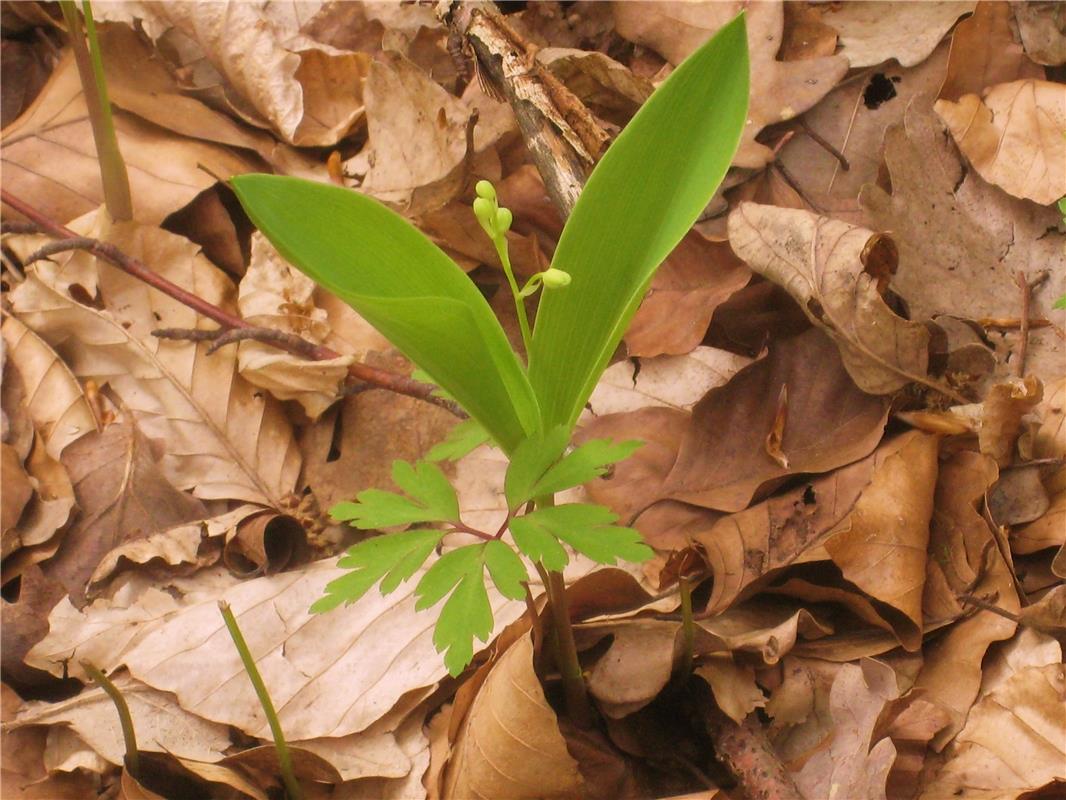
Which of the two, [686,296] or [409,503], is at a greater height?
[409,503]

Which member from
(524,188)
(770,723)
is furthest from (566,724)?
(524,188)

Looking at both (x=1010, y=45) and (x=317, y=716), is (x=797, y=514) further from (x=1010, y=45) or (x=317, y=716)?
(x=1010, y=45)

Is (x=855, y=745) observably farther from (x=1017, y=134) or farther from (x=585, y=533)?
(x=1017, y=134)

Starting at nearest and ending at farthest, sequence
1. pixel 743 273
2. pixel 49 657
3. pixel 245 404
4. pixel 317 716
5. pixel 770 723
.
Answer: pixel 770 723 < pixel 317 716 < pixel 49 657 < pixel 743 273 < pixel 245 404

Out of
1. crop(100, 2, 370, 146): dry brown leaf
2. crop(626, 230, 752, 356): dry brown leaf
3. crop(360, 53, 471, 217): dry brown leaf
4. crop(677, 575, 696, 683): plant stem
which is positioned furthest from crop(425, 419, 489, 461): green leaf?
crop(100, 2, 370, 146): dry brown leaf

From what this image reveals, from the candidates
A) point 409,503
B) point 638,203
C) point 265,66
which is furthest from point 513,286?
point 265,66

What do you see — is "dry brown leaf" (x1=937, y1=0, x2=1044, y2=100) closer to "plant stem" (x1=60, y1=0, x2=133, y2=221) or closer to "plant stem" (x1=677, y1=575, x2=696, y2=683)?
"plant stem" (x1=677, y1=575, x2=696, y2=683)

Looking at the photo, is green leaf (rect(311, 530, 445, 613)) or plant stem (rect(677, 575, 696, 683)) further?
plant stem (rect(677, 575, 696, 683))
